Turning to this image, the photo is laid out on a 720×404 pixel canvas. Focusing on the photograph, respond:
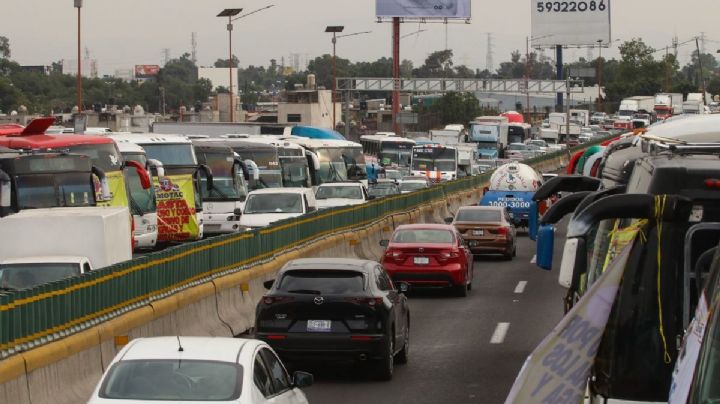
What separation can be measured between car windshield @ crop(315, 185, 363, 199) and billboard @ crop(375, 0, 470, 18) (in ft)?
308

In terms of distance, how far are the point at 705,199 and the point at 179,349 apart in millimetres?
4696

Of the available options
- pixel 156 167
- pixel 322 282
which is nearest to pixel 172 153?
pixel 156 167

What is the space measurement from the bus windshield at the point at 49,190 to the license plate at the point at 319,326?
572 inches

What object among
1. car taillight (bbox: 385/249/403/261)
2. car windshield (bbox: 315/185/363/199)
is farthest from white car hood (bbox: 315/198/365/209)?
car taillight (bbox: 385/249/403/261)

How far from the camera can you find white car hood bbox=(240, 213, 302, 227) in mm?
39344

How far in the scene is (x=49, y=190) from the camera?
1268 inches

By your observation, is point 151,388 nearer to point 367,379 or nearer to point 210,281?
point 367,379

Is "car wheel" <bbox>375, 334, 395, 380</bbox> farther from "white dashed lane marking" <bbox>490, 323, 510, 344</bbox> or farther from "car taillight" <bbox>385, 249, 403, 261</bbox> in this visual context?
"car taillight" <bbox>385, 249, 403, 261</bbox>

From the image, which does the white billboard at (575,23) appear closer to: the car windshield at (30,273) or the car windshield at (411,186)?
the car windshield at (411,186)

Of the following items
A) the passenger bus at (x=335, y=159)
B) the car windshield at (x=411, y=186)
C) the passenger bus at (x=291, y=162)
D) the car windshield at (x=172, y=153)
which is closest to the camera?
the car windshield at (x=172, y=153)

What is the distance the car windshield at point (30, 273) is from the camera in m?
22.7

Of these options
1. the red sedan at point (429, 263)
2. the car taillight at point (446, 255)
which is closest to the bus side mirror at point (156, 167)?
the red sedan at point (429, 263)

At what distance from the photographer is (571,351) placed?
8.80m

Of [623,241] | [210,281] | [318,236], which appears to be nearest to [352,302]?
[210,281]
